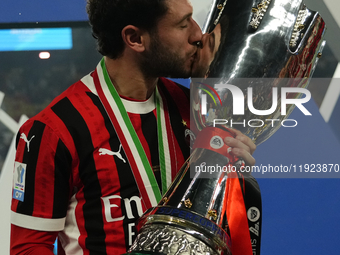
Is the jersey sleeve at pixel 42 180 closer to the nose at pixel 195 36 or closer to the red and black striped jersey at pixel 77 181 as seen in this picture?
the red and black striped jersey at pixel 77 181

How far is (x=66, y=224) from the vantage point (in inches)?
41.7

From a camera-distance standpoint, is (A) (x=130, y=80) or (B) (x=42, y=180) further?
(A) (x=130, y=80)

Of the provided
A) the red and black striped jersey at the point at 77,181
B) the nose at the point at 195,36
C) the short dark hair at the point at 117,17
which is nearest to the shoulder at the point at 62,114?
the red and black striped jersey at the point at 77,181

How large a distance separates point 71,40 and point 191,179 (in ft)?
3.95

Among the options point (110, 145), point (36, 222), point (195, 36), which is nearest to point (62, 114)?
point (110, 145)

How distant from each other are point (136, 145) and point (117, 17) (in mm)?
369

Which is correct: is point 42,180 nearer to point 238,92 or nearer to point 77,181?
point 77,181

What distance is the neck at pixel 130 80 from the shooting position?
109 centimetres

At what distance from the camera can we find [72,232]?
3.44 ft

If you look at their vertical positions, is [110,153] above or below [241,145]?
below

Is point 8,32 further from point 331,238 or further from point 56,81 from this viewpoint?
point 331,238

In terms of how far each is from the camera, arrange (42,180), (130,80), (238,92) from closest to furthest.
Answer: (238,92), (42,180), (130,80)

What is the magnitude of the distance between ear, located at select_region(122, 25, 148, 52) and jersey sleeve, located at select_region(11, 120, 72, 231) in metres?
0.32

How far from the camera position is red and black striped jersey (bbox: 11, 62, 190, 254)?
0.99 metres
